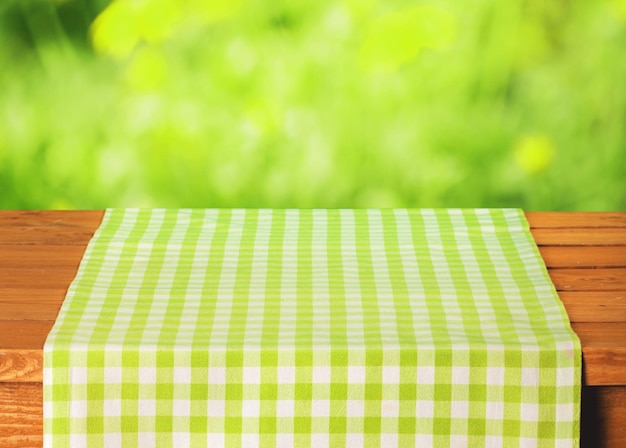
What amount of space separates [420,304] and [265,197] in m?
0.63

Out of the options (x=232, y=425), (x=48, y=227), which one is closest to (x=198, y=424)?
(x=232, y=425)

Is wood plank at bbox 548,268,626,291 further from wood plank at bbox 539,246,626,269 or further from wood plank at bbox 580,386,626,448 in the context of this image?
wood plank at bbox 580,386,626,448

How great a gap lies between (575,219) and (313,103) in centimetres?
57

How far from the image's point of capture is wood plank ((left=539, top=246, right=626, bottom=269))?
5.71ft

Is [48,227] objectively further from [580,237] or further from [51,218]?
[580,237]

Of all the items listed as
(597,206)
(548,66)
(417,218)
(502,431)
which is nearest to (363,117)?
(417,218)

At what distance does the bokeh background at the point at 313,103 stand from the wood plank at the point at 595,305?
52 cm

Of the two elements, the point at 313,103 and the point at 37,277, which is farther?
the point at 313,103

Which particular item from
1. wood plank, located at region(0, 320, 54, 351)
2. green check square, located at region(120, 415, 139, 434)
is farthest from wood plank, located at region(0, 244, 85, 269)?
green check square, located at region(120, 415, 139, 434)

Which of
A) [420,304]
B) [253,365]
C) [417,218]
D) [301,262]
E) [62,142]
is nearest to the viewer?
[253,365]

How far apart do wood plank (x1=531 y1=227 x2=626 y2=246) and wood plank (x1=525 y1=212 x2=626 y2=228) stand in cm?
2

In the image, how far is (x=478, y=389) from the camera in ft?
4.70

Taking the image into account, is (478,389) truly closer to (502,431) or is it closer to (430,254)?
(502,431)

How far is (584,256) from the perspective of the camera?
1.77m
